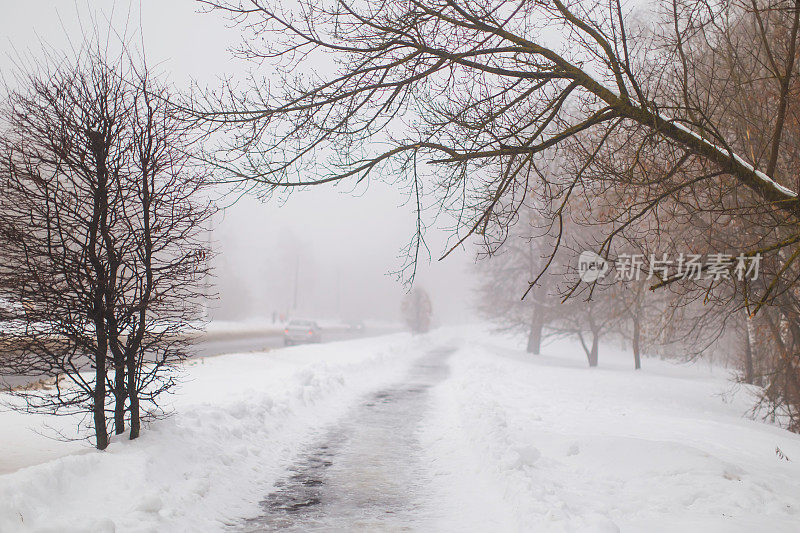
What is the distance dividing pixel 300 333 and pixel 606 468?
26.7 m

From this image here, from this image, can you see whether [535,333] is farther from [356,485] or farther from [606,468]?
[356,485]

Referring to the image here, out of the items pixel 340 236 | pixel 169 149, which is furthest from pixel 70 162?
pixel 340 236

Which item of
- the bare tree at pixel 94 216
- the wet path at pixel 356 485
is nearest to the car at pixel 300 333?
the wet path at pixel 356 485

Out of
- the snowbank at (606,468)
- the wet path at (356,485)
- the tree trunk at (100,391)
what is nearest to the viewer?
the snowbank at (606,468)

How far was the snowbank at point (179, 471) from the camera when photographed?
14.0 ft

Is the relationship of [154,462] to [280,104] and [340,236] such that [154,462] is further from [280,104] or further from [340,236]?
[340,236]

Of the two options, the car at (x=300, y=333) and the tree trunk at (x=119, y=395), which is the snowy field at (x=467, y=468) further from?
the car at (x=300, y=333)

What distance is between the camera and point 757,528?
4676 millimetres

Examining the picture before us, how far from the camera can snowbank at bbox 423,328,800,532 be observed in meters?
5.08

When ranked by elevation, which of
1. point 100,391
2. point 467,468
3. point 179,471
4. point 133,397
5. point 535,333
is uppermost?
point 100,391

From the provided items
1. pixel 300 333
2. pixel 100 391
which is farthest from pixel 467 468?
pixel 300 333

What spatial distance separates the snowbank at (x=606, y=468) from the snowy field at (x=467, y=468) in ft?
0.08

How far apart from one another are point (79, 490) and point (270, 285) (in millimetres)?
82720

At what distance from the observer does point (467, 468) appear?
7316mm
